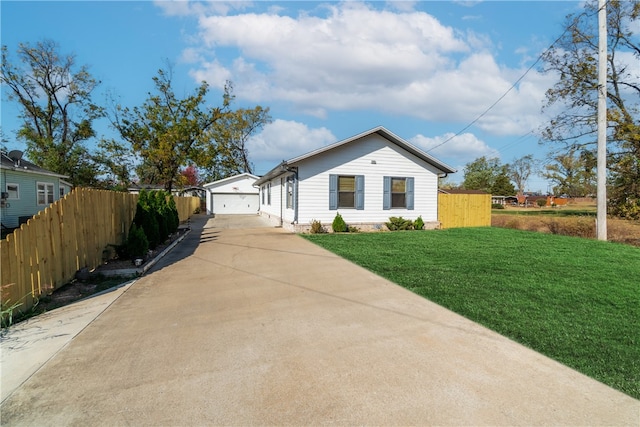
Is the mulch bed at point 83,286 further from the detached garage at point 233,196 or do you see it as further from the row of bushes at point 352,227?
the detached garage at point 233,196

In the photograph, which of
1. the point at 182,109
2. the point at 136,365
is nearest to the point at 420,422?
the point at 136,365

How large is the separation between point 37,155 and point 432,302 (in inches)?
1148

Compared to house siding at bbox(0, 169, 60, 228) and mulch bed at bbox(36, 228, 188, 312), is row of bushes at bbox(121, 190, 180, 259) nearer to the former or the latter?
mulch bed at bbox(36, 228, 188, 312)

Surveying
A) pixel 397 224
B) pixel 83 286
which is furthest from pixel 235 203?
pixel 83 286

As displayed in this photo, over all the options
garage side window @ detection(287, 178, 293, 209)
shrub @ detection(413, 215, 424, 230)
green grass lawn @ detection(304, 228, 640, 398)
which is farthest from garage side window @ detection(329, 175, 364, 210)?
green grass lawn @ detection(304, 228, 640, 398)

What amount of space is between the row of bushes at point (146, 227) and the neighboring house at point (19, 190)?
817cm

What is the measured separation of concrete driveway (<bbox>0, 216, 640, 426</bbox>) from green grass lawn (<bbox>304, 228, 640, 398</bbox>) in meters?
0.35

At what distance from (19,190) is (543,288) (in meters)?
20.5

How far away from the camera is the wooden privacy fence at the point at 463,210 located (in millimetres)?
16594

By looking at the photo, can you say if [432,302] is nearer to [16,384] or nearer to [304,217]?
[16,384]

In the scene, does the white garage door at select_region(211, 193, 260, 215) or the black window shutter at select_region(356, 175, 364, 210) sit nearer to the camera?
the black window shutter at select_region(356, 175, 364, 210)

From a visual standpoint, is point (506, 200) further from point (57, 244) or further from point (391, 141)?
point (57, 244)

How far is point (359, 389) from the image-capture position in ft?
8.68

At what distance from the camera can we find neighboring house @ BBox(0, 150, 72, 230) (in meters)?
14.6
